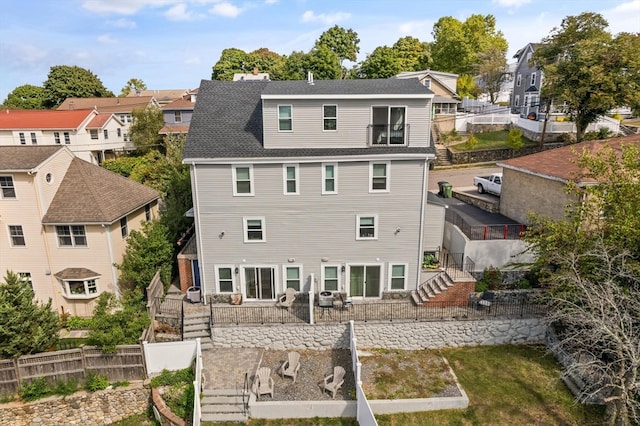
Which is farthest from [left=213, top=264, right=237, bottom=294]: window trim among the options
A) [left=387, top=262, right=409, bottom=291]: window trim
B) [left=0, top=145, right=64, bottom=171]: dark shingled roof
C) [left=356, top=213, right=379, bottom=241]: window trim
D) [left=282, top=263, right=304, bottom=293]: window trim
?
[left=0, top=145, right=64, bottom=171]: dark shingled roof

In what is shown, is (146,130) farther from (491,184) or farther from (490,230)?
(490,230)

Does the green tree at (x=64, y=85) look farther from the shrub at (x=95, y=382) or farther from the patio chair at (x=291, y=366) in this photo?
the patio chair at (x=291, y=366)

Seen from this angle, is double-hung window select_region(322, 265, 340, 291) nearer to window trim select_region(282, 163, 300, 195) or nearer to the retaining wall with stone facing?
the retaining wall with stone facing

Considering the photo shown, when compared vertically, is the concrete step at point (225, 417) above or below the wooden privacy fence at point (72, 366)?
below

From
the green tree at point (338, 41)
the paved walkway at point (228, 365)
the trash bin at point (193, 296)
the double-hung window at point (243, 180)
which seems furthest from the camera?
the green tree at point (338, 41)

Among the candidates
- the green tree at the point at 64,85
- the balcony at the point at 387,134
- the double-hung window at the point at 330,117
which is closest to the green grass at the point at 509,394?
the balcony at the point at 387,134

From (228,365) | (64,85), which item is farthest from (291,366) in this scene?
(64,85)
